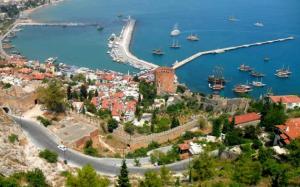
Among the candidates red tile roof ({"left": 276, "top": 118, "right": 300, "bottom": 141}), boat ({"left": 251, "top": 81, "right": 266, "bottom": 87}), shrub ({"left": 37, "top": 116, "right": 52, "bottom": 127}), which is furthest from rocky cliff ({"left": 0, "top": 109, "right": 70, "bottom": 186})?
boat ({"left": 251, "top": 81, "right": 266, "bottom": 87})

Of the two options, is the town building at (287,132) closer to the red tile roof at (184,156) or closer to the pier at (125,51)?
the red tile roof at (184,156)

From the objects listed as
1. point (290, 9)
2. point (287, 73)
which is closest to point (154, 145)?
point (287, 73)

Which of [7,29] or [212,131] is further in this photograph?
[7,29]

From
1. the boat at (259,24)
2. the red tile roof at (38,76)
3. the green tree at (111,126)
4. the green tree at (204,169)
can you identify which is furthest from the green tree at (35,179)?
the boat at (259,24)

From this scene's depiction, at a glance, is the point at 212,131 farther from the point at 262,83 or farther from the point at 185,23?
the point at 185,23

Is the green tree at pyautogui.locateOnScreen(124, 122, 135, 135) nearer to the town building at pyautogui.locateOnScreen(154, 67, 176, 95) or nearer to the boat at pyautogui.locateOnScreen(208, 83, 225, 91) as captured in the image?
the town building at pyautogui.locateOnScreen(154, 67, 176, 95)

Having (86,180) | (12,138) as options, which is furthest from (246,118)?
(12,138)

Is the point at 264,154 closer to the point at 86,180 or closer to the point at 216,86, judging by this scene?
the point at 86,180
